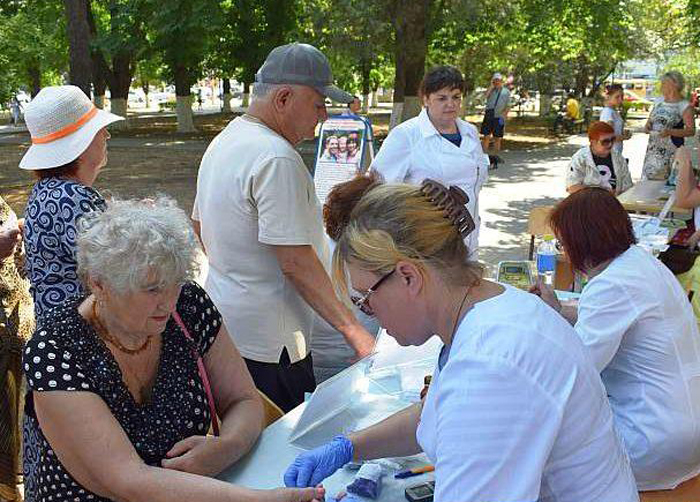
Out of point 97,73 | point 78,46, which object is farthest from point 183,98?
point 78,46

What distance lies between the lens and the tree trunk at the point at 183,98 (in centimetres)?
1922

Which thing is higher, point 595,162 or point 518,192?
point 595,162

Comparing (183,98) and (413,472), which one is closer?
(413,472)

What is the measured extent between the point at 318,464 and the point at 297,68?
130 cm

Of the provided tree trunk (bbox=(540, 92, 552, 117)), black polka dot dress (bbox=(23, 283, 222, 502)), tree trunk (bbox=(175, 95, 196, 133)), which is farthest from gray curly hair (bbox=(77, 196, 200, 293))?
tree trunk (bbox=(540, 92, 552, 117))

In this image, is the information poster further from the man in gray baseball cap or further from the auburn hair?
the auburn hair

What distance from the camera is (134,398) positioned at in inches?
72.1

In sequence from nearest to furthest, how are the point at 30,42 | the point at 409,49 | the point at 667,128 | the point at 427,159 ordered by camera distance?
the point at 427,159, the point at 667,128, the point at 409,49, the point at 30,42

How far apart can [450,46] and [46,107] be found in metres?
14.9

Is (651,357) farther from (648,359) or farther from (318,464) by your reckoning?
(318,464)

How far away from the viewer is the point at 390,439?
1881 mm

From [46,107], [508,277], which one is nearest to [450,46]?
[508,277]

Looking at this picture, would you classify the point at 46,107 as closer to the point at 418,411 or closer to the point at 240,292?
the point at 240,292

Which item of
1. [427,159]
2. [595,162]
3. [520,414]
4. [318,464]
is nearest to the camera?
[520,414]
